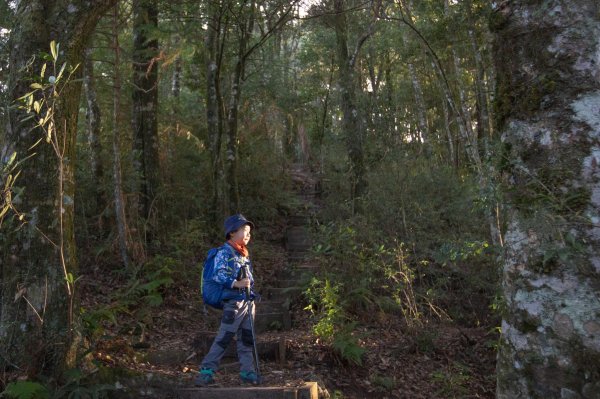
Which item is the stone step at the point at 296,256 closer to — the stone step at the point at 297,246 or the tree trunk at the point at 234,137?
the stone step at the point at 297,246

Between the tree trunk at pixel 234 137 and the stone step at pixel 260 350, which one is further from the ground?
the tree trunk at pixel 234 137

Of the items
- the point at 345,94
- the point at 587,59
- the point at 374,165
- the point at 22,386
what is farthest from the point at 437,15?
the point at 22,386

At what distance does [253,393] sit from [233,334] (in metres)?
0.98

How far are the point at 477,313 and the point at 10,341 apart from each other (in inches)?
301

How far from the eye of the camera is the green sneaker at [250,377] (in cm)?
562

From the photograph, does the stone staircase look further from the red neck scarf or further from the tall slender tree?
the tall slender tree

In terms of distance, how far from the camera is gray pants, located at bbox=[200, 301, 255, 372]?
18.4 feet

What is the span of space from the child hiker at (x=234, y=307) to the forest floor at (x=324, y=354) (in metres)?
0.23

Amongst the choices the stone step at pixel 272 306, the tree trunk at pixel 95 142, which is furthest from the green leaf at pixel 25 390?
the tree trunk at pixel 95 142

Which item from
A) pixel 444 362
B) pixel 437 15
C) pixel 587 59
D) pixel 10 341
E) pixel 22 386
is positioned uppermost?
pixel 437 15

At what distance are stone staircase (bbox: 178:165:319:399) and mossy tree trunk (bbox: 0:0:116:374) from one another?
4.60 feet

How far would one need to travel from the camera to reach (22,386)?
416cm

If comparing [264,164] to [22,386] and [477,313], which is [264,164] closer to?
[477,313]

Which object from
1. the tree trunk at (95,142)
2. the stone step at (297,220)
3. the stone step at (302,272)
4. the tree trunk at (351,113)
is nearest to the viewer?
A: the stone step at (302,272)
